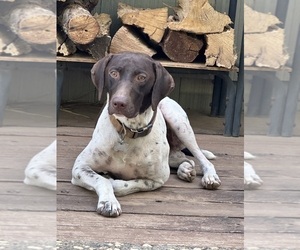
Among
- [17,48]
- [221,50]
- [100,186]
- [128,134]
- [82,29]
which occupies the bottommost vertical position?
[100,186]

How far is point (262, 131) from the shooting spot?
4.49ft

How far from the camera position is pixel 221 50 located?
14.2 feet

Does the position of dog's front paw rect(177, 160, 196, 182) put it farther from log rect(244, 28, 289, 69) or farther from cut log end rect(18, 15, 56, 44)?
cut log end rect(18, 15, 56, 44)

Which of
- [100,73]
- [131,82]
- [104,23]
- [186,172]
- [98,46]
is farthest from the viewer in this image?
[104,23]

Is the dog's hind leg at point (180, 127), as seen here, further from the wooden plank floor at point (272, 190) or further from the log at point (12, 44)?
the log at point (12, 44)

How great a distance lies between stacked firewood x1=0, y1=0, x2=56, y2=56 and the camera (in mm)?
1228

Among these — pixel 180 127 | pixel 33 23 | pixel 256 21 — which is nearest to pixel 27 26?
pixel 33 23

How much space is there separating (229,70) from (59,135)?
1319 mm

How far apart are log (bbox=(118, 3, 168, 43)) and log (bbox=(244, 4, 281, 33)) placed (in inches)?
117

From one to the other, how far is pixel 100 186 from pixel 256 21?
1589 millimetres

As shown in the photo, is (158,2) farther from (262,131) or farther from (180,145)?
(262,131)

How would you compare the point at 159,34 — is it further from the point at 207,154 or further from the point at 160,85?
the point at 160,85

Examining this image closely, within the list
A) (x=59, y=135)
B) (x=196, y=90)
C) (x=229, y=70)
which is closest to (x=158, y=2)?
(x=196, y=90)

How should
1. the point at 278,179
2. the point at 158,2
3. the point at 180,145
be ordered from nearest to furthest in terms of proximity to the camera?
the point at 278,179 → the point at 180,145 → the point at 158,2
